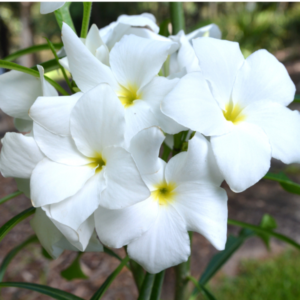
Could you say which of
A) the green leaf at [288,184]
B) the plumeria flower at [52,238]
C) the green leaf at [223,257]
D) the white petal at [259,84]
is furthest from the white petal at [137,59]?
the green leaf at [223,257]

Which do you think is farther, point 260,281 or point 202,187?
point 260,281

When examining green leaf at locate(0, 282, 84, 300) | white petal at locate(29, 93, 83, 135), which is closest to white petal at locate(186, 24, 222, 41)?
white petal at locate(29, 93, 83, 135)

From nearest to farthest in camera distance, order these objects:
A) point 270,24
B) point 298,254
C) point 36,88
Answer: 1. point 36,88
2. point 298,254
3. point 270,24

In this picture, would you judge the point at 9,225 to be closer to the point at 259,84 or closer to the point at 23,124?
the point at 23,124

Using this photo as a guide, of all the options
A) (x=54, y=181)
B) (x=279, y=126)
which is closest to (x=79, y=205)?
(x=54, y=181)

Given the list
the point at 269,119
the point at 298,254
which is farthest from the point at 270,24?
the point at 269,119

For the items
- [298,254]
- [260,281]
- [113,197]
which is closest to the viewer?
[113,197]

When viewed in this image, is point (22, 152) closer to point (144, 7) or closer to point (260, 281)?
point (260, 281)
